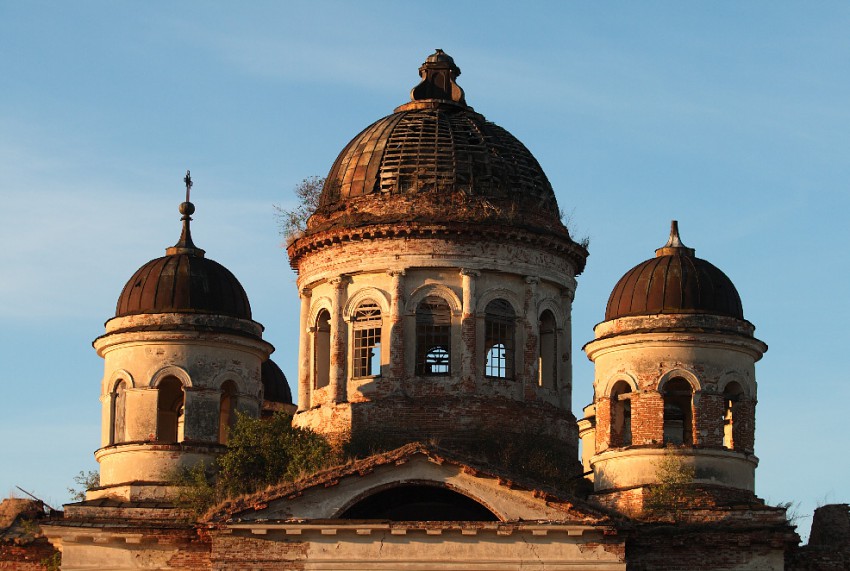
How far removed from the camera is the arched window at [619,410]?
37.0 meters

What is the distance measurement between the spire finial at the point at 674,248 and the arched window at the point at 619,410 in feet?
8.90

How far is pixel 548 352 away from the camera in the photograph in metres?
40.8

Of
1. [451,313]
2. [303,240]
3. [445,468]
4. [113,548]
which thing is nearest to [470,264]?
[451,313]

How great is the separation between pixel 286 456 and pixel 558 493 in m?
5.73

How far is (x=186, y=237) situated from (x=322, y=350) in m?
3.60

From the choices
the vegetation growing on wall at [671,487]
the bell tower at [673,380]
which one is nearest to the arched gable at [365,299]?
the bell tower at [673,380]

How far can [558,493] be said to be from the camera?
34250mm

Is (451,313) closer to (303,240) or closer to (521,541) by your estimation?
(303,240)

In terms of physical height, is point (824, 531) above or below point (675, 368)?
below

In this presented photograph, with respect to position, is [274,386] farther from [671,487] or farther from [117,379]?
[671,487]

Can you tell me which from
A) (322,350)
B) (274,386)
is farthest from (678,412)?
(274,386)

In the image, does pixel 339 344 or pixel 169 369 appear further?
pixel 339 344

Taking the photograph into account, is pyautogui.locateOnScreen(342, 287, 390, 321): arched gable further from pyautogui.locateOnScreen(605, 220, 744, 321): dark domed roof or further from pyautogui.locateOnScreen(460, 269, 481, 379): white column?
pyautogui.locateOnScreen(605, 220, 744, 321): dark domed roof

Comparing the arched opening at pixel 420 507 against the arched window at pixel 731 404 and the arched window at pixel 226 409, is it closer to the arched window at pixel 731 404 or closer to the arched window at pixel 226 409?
the arched window at pixel 226 409
